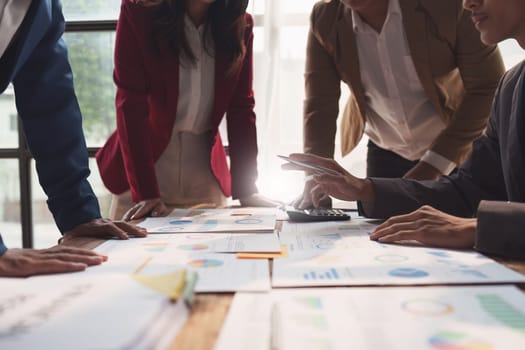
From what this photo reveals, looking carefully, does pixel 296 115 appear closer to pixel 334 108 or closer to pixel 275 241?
pixel 334 108

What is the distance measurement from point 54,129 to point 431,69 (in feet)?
3.54

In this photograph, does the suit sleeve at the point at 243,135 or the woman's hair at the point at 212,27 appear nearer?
the woman's hair at the point at 212,27

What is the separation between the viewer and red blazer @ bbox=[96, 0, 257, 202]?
1519mm

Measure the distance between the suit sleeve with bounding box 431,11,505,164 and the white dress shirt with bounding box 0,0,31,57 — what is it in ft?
3.64

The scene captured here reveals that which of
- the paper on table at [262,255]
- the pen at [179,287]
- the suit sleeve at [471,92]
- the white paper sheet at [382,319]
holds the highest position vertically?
the suit sleeve at [471,92]

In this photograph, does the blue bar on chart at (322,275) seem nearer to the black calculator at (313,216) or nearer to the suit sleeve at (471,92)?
the black calculator at (313,216)

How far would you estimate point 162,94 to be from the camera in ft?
5.28

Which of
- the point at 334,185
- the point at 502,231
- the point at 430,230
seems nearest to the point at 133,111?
the point at 334,185

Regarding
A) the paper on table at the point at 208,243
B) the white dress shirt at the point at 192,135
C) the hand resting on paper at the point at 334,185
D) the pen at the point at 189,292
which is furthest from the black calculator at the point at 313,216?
the pen at the point at 189,292

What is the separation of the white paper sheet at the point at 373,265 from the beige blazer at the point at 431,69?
0.73 m

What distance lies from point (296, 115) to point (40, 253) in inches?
77.8

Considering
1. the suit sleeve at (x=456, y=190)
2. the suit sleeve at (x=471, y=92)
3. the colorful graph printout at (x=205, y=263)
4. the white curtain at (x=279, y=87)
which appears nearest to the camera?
the colorful graph printout at (x=205, y=263)

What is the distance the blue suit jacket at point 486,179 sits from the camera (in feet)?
3.53

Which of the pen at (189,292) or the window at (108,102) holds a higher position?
the window at (108,102)
